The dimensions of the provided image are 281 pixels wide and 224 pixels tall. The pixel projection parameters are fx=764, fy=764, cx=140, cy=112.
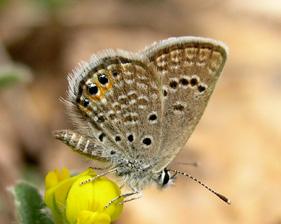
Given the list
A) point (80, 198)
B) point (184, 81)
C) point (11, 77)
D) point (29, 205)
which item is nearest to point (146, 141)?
point (184, 81)

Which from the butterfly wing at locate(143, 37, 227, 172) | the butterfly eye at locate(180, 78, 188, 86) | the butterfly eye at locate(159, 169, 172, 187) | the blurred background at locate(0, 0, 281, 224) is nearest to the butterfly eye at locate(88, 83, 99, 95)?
the butterfly wing at locate(143, 37, 227, 172)

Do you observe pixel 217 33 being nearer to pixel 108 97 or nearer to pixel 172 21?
pixel 172 21

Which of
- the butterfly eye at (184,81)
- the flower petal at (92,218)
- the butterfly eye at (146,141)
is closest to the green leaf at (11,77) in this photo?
the butterfly eye at (146,141)

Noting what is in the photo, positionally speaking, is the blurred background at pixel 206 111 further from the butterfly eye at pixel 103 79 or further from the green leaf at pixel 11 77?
the butterfly eye at pixel 103 79

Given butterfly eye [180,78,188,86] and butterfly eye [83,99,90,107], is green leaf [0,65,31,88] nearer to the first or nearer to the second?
butterfly eye [83,99,90,107]

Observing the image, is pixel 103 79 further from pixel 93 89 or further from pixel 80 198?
pixel 80 198

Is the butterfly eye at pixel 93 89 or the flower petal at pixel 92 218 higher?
the butterfly eye at pixel 93 89
